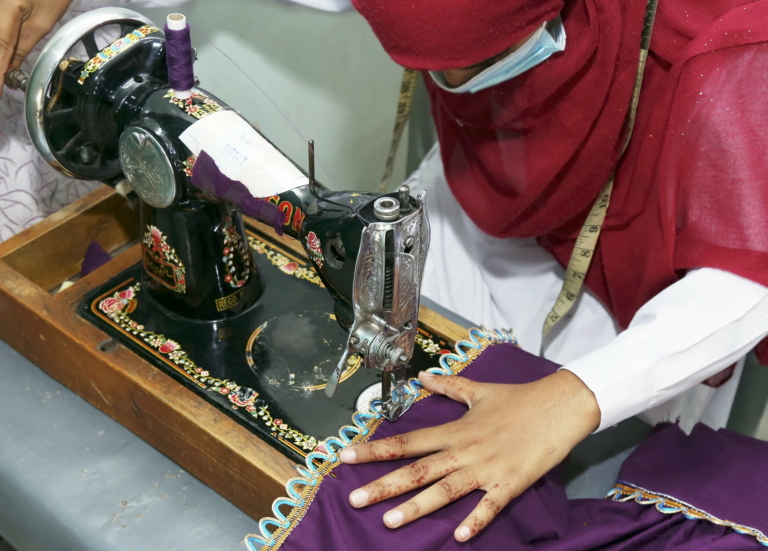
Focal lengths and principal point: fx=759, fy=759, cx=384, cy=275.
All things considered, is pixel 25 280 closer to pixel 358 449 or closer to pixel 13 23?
pixel 13 23

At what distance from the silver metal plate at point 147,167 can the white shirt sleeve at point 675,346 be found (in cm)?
56

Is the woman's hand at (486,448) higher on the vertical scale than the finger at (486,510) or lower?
higher

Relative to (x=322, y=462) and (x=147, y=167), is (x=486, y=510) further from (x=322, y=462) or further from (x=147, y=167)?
(x=147, y=167)

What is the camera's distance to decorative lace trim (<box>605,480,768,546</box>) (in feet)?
2.89

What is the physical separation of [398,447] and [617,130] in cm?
59

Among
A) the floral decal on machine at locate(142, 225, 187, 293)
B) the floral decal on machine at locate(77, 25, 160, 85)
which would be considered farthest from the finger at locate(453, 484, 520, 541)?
the floral decal on machine at locate(77, 25, 160, 85)

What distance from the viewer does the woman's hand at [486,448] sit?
0.84 metres

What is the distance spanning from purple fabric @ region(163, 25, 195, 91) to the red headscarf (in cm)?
24

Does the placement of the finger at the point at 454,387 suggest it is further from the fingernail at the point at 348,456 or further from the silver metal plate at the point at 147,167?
the silver metal plate at the point at 147,167

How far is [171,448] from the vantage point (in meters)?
1.01

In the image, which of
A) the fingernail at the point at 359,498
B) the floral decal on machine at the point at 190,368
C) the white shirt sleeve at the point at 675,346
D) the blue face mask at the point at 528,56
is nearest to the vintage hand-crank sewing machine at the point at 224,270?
the floral decal on machine at the point at 190,368

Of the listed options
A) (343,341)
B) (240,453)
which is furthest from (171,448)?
(343,341)

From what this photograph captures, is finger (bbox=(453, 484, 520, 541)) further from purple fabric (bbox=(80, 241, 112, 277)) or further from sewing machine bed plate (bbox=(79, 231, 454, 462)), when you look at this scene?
purple fabric (bbox=(80, 241, 112, 277))

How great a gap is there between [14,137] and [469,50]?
768 mm
